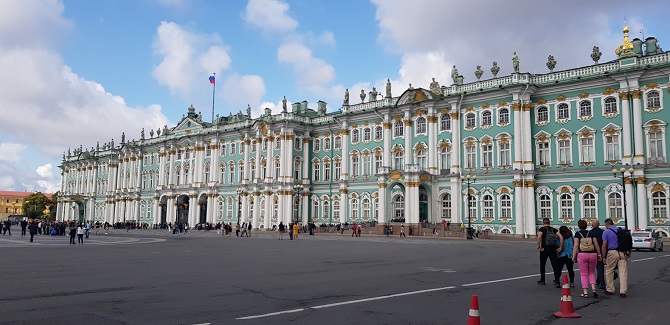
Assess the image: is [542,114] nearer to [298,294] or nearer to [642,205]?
[642,205]

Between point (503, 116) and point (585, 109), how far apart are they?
291 inches

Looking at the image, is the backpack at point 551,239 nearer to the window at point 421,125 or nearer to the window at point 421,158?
the window at point 421,158

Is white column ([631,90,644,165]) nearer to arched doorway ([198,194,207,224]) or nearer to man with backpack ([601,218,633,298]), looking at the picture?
man with backpack ([601,218,633,298])

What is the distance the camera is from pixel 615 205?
45312 mm

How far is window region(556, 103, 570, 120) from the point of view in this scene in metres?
48.8

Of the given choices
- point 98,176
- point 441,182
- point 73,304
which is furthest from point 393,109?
point 98,176

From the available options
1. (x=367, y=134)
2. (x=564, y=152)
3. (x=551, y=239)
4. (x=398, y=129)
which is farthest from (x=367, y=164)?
(x=551, y=239)

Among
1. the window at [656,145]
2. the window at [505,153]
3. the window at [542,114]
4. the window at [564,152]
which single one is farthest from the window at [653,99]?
the window at [505,153]

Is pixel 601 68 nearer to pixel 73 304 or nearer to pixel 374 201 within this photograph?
pixel 374 201

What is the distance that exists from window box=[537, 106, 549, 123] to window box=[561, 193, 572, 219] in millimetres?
7279

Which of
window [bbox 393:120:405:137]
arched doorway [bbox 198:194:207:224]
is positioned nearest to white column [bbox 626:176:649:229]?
window [bbox 393:120:405:137]

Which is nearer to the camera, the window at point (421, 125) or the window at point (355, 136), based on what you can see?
the window at point (421, 125)

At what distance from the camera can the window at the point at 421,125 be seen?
58.4 meters

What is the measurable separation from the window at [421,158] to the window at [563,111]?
1442 cm
